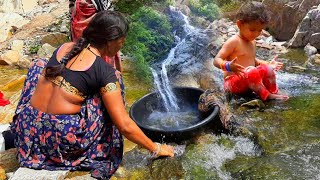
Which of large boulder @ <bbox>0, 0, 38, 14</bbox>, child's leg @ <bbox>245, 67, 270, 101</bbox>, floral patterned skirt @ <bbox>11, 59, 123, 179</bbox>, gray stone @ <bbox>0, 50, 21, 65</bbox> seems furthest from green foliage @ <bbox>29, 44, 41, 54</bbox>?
large boulder @ <bbox>0, 0, 38, 14</bbox>

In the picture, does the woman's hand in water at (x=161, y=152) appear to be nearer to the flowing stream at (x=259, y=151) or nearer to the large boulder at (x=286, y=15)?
the flowing stream at (x=259, y=151)

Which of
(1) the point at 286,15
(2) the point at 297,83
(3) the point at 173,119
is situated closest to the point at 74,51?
(3) the point at 173,119

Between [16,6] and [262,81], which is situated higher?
[262,81]

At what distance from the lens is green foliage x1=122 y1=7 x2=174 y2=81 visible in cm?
583

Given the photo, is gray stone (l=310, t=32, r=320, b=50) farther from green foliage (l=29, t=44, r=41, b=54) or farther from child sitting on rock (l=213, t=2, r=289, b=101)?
green foliage (l=29, t=44, r=41, b=54)

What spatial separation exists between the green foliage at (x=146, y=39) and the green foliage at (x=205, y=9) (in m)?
1.98

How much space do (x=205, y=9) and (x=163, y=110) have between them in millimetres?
5331

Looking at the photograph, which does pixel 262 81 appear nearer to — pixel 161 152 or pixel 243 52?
pixel 243 52

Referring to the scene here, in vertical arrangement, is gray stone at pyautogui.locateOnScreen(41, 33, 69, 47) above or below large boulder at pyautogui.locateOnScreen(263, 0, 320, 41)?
below

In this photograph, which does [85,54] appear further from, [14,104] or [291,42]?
[291,42]

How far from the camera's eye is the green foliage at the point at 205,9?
29.3 ft

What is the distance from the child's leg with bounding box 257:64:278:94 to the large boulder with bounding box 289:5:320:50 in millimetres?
2636

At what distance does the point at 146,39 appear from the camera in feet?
20.6

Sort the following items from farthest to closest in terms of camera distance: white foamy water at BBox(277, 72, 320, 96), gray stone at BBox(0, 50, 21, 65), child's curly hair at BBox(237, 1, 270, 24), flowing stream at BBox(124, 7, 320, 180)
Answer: gray stone at BBox(0, 50, 21, 65)
white foamy water at BBox(277, 72, 320, 96)
child's curly hair at BBox(237, 1, 270, 24)
flowing stream at BBox(124, 7, 320, 180)
